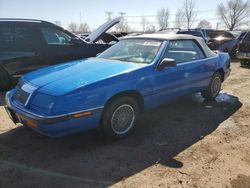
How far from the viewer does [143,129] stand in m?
4.60

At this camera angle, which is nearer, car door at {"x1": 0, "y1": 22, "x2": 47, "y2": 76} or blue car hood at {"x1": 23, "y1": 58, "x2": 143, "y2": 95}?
blue car hood at {"x1": 23, "y1": 58, "x2": 143, "y2": 95}

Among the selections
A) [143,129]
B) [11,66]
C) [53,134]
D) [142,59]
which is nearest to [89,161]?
[53,134]

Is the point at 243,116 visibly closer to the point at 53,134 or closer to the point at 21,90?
the point at 53,134

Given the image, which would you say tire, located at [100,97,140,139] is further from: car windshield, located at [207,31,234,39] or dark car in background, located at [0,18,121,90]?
car windshield, located at [207,31,234,39]

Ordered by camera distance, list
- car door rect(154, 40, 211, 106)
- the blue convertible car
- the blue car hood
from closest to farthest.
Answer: the blue convertible car < the blue car hood < car door rect(154, 40, 211, 106)

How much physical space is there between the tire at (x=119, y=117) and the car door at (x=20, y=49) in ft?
12.6

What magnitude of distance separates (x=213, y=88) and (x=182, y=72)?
149 centimetres

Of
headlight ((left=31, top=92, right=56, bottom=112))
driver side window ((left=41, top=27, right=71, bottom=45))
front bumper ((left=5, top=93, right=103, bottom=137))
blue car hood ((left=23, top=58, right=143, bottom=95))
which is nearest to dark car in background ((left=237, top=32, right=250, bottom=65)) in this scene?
driver side window ((left=41, top=27, right=71, bottom=45))

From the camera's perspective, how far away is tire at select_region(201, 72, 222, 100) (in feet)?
19.5

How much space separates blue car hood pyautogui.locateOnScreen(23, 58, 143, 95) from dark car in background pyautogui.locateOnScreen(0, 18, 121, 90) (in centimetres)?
280

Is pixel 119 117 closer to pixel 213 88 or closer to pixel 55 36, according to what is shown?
pixel 213 88

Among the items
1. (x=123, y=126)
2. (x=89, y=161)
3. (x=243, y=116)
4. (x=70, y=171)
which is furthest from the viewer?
(x=243, y=116)

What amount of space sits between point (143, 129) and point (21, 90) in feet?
6.48

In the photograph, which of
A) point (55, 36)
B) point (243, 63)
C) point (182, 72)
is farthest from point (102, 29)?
point (243, 63)
